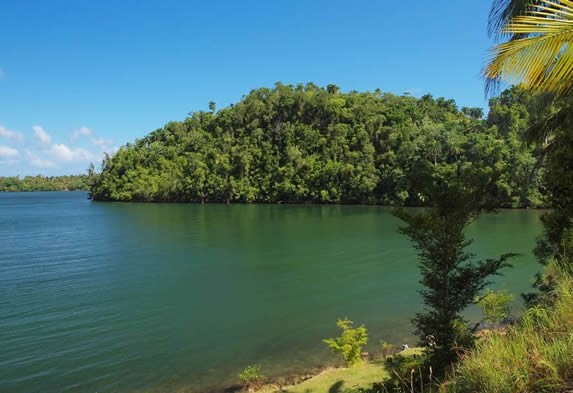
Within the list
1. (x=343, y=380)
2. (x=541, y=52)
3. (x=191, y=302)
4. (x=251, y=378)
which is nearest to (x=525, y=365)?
(x=541, y=52)

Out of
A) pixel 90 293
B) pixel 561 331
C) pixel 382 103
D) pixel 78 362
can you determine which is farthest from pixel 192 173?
pixel 561 331

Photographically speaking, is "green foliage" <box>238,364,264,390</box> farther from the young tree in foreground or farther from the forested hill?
the forested hill

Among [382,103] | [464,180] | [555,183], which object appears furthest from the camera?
[382,103]

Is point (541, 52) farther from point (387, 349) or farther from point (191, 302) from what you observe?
point (191, 302)

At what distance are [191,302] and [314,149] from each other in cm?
7270

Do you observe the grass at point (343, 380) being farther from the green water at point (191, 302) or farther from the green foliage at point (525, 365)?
the green foliage at point (525, 365)

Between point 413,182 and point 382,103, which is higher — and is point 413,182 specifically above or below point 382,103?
below

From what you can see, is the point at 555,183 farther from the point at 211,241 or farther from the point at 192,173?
the point at 192,173

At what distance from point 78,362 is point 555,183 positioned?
13384 millimetres

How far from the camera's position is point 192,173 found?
94.6 meters

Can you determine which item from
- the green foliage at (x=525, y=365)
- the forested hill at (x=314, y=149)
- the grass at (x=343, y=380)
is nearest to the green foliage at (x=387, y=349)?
the grass at (x=343, y=380)

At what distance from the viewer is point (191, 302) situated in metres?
18.8

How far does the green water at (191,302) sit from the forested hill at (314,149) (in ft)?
103

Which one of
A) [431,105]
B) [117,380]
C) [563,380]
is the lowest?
[117,380]
